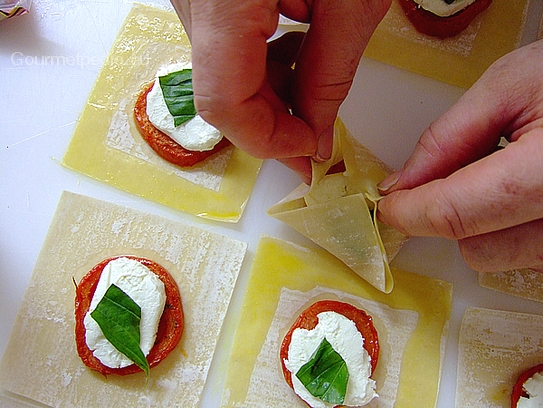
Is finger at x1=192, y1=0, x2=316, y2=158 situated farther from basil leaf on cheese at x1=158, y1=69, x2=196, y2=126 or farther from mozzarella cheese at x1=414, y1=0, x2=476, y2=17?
mozzarella cheese at x1=414, y1=0, x2=476, y2=17

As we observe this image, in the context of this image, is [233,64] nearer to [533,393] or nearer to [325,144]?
[325,144]

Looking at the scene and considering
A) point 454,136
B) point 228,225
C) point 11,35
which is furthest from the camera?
point 11,35

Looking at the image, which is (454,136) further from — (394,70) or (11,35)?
(11,35)

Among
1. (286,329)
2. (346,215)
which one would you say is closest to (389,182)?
(346,215)

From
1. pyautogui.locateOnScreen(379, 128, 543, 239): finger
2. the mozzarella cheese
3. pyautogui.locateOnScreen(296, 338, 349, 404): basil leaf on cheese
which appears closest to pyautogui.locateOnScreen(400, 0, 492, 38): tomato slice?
the mozzarella cheese

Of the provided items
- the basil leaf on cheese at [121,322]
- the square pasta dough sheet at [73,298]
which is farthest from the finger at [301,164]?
the basil leaf on cheese at [121,322]

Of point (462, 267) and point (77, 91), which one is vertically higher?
point (77, 91)

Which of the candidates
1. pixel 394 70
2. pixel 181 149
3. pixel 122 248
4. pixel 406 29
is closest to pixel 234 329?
pixel 122 248
